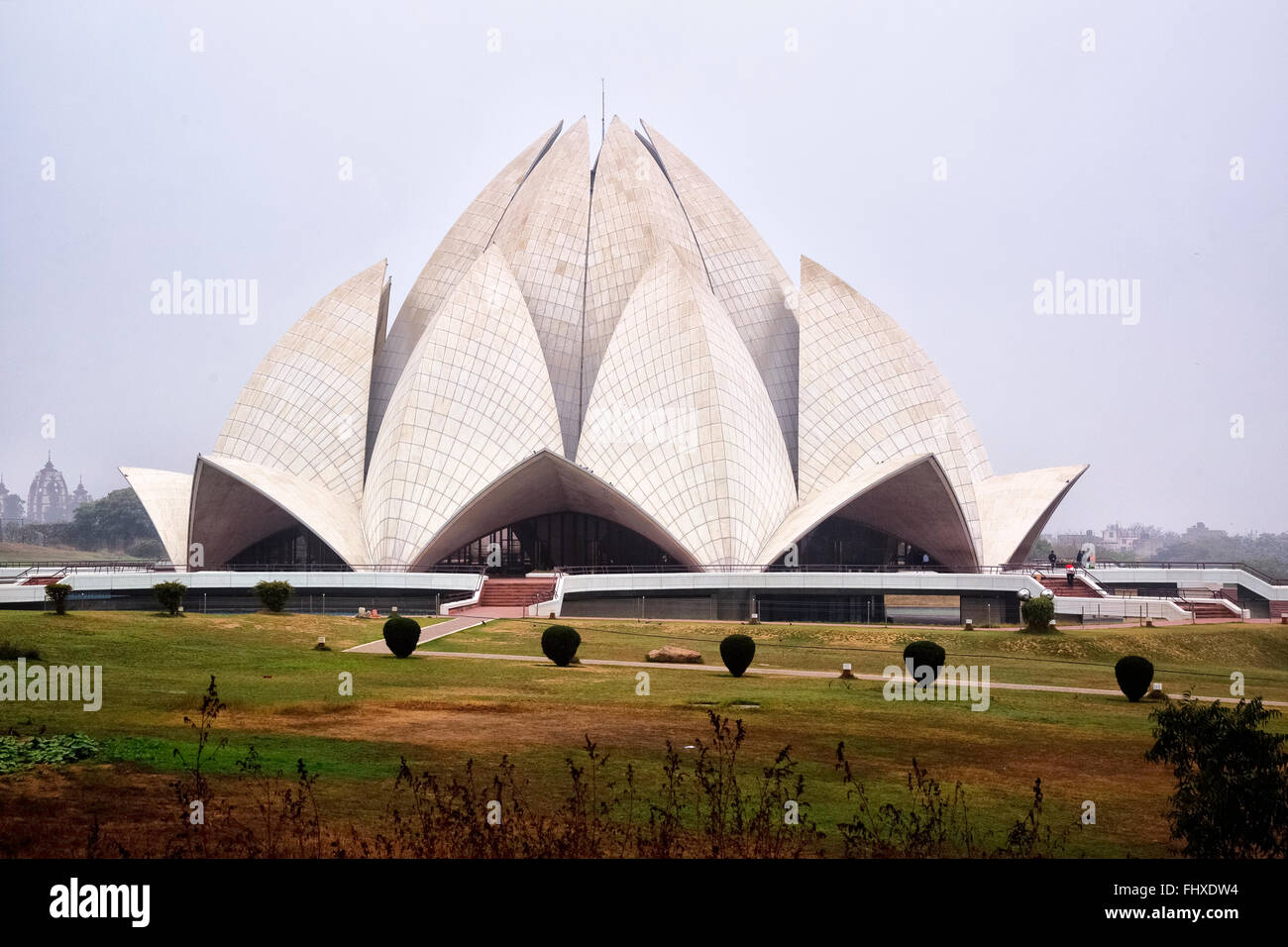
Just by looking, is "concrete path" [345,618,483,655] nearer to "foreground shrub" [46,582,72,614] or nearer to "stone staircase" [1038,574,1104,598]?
"foreground shrub" [46,582,72,614]

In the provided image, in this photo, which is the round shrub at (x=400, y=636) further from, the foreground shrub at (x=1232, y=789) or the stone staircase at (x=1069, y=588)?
the stone staircase at (x=1069, y=588)

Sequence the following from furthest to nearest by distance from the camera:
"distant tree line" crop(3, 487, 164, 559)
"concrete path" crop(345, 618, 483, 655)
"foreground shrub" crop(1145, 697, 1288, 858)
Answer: "distant tree line" crop(3, 487, 164, 559) < "concrete path" crop(345, 618, 483, 655) < "foreground shrub" crop(1145, 697, 1288, 858)

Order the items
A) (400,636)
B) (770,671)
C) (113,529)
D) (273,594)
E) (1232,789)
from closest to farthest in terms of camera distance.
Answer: (1232,789), (400,636), (770,671), (273,594), (113,529)

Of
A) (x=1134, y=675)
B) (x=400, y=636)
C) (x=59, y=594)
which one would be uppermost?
(x=59, y=594)

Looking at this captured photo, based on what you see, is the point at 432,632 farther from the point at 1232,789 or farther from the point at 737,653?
the point at 1232,789

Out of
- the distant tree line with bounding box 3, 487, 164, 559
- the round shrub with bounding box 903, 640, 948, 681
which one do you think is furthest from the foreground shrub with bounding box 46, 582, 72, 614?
the distant tree line with bounding box 3, 487, 164, 559

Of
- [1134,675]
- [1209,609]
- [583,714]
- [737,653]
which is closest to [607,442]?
[1209,609]
